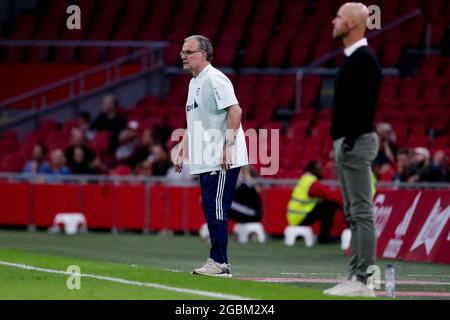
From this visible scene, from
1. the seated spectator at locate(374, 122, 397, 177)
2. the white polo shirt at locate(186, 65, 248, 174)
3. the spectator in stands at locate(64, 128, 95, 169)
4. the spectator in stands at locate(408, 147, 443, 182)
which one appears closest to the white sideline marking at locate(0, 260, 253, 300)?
the white polo shirt at locate(186, 65, 248, 174)

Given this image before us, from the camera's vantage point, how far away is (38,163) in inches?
1030

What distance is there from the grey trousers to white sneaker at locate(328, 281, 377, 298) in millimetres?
97

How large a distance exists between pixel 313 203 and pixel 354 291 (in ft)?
39.6

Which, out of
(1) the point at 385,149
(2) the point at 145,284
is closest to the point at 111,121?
(1) the point at 385,149

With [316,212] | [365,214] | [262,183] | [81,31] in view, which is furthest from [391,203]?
[81,31]

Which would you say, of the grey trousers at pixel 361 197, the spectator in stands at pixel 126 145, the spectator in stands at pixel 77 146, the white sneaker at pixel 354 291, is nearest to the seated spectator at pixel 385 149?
the spectator in stands at pixel 126 145

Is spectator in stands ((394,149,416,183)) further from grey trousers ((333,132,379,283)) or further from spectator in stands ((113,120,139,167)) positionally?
grey trousers ((333,132,379,283))

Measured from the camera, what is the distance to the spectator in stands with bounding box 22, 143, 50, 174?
85.3ft

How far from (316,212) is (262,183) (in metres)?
2.08

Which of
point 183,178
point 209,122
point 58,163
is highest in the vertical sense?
point 209,122

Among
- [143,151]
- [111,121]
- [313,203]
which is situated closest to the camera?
[313,203]

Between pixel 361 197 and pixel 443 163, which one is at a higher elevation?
pixel 443 163

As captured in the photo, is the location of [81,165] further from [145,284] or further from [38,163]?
[145,284]
